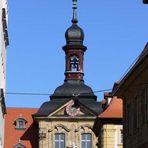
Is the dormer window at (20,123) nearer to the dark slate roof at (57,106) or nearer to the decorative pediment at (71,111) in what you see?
the dark slate roof at (57,106)

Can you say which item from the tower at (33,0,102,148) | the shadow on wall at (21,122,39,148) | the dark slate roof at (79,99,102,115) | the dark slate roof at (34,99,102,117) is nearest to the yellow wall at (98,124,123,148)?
the dark slate roof at (79,99,102,115)

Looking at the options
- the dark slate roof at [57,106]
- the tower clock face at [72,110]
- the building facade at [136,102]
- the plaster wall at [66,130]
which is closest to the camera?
Answer: the building facade at [136,102]

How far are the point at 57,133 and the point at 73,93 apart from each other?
4.71 m

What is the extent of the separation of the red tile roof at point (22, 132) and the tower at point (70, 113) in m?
2.94

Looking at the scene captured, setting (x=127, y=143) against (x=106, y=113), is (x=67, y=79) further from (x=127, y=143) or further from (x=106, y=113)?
(x=127, y=143)

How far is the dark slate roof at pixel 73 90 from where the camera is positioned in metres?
90.3

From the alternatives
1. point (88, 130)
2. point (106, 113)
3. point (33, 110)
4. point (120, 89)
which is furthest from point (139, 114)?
point (33, 110)

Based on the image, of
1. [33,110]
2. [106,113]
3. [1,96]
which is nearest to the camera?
[1,96]

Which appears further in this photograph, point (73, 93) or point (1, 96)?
point (73, 93)

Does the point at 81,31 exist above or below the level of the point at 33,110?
above

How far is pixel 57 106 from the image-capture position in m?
89.5

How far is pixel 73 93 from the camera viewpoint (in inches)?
3551

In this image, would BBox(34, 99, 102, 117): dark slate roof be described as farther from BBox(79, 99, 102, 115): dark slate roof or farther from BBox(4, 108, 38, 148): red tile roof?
BBox(4, 108, 38, 148): red tile roof

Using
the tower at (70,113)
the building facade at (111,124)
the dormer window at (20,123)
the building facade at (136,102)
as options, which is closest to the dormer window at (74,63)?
the tower at (70,113)
